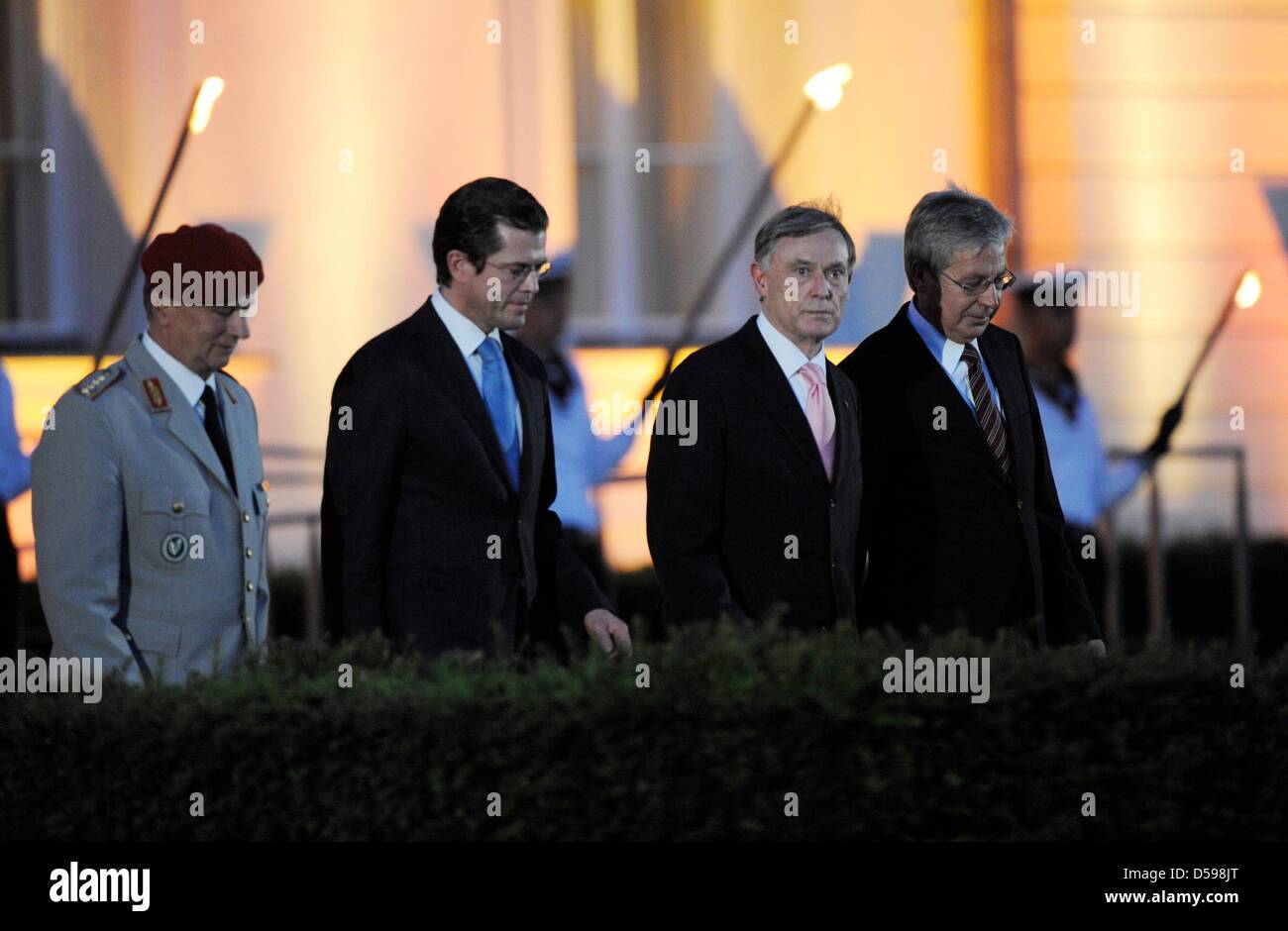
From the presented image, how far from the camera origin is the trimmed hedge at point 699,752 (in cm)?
453

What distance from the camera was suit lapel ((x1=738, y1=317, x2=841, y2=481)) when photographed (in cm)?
550

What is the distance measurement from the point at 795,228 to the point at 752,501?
637 mm

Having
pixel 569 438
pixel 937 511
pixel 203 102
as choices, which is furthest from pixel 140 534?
pixel 203 102

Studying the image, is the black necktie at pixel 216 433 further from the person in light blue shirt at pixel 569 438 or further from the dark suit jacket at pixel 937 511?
the person in light blue shirt at pixel 569 438

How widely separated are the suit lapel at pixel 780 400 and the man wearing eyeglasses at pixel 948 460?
32 cm

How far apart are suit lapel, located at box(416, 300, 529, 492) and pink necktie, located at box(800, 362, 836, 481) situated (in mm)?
714

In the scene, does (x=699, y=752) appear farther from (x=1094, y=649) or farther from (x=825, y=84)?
(x=825, y=84)

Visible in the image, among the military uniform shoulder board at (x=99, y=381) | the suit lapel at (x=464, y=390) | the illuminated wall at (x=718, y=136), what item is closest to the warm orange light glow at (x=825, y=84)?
the illuminated wall at (x=718, y=136)

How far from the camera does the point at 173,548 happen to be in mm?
5242
